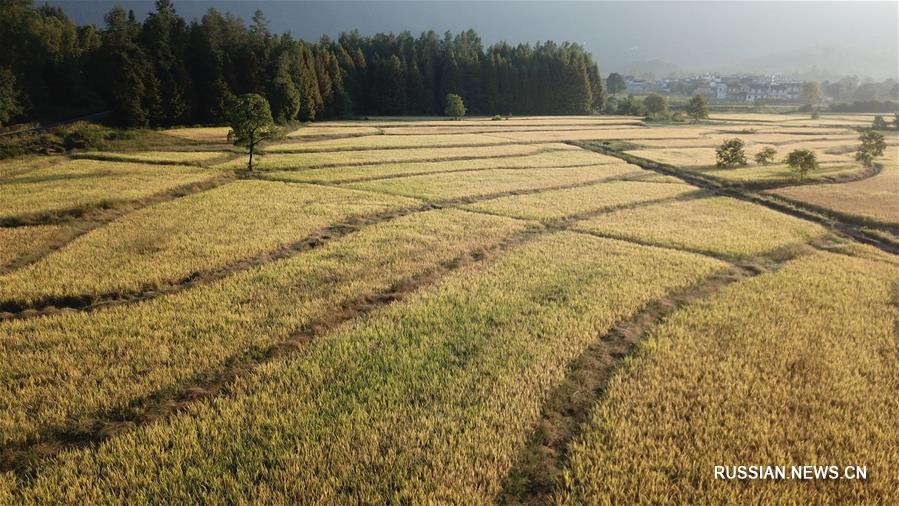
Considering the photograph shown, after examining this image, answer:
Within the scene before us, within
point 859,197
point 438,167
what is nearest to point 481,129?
point 438,167

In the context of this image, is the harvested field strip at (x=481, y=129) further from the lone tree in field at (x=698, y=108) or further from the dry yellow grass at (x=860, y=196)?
the dry yellow grass at (x=860, y=196)

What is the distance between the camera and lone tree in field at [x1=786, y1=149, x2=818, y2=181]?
36531mm

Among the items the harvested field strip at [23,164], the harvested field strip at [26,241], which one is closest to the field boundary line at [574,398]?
the harvested field strip at [26,241]

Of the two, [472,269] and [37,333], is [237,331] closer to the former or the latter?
[37,333]

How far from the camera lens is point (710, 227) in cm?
2395

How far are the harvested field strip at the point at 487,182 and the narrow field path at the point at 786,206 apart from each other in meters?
3.52

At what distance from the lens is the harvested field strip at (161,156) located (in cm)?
3884

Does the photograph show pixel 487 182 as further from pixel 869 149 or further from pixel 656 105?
pixel 656 105

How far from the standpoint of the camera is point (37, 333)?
Answer: 11750 mm

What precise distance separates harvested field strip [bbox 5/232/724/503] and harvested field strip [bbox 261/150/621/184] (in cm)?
2328

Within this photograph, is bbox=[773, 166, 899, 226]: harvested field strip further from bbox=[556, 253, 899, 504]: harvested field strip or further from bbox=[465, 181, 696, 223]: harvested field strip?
bbox=[556, 253, 899, 504]: harvested field strip

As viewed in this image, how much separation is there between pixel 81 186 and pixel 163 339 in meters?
23.4

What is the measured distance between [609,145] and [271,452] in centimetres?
5684

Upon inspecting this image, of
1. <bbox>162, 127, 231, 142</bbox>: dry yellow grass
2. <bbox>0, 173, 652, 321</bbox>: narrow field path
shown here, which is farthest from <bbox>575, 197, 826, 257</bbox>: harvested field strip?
<bbox>162, 127, 231, 142</bbox>: dry yellow grass
